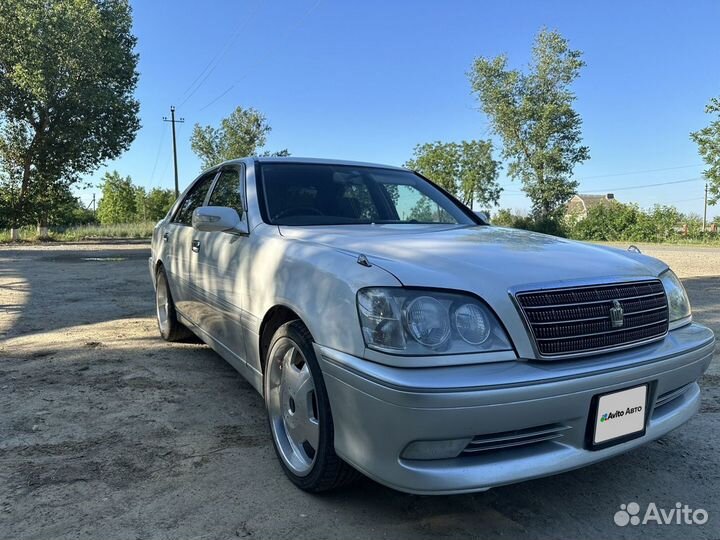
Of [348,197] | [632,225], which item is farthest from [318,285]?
[632,225]

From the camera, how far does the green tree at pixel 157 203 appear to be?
5188 centimetres

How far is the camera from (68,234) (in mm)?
26734

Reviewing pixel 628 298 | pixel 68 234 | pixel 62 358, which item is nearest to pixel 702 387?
pixel 628 298

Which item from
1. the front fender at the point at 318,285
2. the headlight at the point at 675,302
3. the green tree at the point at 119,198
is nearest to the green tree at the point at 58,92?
the front fender at the point at 318,285

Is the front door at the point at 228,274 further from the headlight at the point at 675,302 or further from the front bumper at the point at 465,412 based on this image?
the headlight at the point at 675,302

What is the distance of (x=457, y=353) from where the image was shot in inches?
70.1

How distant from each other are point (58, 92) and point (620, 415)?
24.2 meters

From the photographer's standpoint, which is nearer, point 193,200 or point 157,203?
point 193,200

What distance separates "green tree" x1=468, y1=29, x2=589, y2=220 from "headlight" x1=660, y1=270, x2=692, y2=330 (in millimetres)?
37221

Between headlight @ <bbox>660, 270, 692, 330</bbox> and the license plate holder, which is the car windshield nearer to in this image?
headlight @ <bbox>660, 270, 692, 330</bbox>

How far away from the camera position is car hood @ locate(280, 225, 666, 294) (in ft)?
6.29

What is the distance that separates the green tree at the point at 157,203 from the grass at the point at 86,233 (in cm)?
1946

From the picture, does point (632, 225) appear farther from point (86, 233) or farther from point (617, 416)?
point (617, 416)

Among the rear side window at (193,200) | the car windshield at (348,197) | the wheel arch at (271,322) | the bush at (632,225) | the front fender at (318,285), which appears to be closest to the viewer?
the front fender at (318,285)
